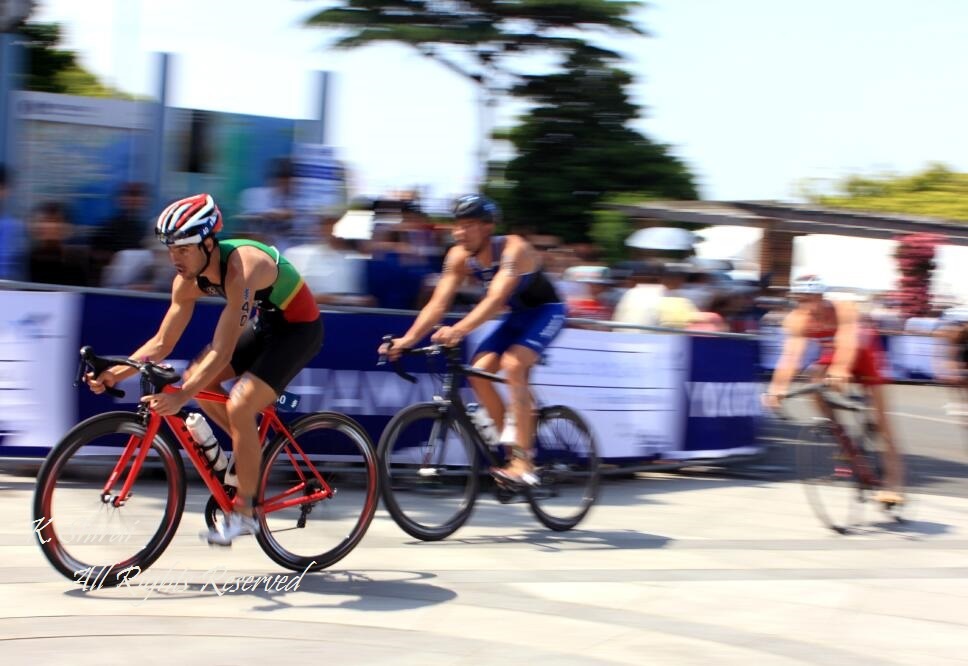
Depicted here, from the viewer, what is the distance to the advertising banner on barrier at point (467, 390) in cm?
760

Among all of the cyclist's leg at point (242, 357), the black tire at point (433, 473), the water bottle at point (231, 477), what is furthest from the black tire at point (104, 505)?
the black tire at point (433, 473)

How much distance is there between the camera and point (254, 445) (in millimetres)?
5504

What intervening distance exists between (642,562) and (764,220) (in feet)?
50.5

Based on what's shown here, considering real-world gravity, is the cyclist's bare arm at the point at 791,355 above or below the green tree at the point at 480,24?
below

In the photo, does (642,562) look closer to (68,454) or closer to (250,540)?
(250,540)

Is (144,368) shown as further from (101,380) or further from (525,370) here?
(525,370)

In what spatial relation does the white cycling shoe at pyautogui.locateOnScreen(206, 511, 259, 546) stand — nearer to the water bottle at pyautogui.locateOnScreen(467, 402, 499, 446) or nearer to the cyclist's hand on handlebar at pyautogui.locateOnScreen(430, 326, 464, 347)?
the cyclist's hand on handlebar at pyautogui.locateOnScreen(430, 326, 464, 347)

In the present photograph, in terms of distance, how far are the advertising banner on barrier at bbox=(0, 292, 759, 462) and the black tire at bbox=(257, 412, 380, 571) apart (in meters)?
1.64

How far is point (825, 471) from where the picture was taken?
7848 millimetres

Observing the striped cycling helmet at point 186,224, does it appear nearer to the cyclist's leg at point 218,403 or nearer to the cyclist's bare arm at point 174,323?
the cyclist's bare arm at point 174,323

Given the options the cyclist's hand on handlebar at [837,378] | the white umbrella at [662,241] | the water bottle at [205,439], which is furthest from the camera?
the white umbrella at [662,241]

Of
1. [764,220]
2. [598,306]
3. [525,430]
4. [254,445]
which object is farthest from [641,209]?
[254,445]

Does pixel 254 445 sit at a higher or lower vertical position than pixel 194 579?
higher

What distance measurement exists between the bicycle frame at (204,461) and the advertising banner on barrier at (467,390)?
1850mm
